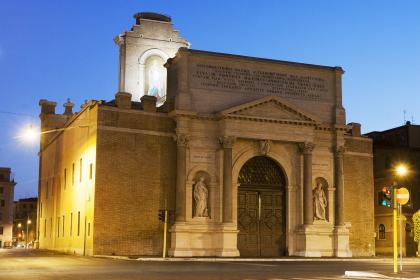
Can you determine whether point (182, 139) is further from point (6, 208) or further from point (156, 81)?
point (6, 208)

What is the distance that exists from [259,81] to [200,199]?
31.2 feet

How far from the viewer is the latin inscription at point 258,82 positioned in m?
46.4

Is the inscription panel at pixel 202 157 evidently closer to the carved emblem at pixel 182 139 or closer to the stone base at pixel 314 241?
the carved emblem at pixel 182 139

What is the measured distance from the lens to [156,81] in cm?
5984

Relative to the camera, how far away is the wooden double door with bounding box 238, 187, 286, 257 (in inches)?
1829

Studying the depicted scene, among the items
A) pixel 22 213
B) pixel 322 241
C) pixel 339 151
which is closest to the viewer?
pixel 322 241

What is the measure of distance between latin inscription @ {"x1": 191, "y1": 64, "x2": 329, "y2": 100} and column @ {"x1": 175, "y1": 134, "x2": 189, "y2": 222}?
4.13 m

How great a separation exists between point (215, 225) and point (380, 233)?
2582cm

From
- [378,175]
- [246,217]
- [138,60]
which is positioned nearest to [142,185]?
[246,217]

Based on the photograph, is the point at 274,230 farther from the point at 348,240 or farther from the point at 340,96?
the point at 340,96

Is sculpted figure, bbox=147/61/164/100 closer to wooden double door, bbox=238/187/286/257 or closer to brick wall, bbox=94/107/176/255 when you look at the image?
brick wall, bbox=94/107/176/255

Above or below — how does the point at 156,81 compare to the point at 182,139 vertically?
above

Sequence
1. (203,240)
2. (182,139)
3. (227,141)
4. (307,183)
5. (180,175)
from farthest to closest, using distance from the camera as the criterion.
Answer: (307,183)
(227,141)
(182,139)
(180,175)
(203,240)

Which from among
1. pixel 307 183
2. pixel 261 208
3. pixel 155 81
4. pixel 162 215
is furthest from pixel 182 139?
pixel 155 81
